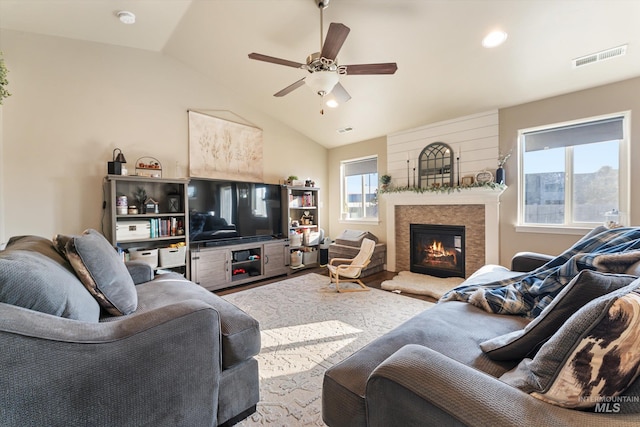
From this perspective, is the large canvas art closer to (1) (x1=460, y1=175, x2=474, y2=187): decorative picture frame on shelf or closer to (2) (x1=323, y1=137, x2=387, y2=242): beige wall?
(2) (x1=323, y1=137, x2=387, y2=242): beige wall

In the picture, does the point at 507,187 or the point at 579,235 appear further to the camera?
the point at 507,187

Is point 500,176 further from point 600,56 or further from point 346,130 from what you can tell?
point 346,130

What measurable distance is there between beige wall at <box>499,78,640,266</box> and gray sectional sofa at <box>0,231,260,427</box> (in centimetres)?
368

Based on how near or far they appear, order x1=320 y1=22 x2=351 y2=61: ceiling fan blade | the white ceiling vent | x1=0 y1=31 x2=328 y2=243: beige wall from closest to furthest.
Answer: x1=320 y1=22 x2=351 y2=61: ceiling fan blade < the white ceiling vent < x1=0 y1=31 x2=328 y2=243: beige wall

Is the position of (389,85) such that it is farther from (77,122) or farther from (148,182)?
(77,122)

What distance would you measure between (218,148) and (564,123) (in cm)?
473

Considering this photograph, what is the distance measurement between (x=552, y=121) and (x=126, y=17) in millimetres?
5088

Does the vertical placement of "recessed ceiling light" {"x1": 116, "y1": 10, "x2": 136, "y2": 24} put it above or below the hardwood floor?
above

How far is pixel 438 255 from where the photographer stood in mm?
4363

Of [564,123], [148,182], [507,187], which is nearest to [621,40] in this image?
[564,123]

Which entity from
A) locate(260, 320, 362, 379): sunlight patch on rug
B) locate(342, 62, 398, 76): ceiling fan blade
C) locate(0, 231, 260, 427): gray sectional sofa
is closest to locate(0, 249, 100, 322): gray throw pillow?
locate(0, 231, 260, 427): gray sectional sofa

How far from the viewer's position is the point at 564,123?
128 inches

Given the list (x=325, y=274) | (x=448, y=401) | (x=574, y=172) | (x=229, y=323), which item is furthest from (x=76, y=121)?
(x=574, y=172)

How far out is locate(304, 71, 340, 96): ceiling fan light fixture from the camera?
7.37ft
